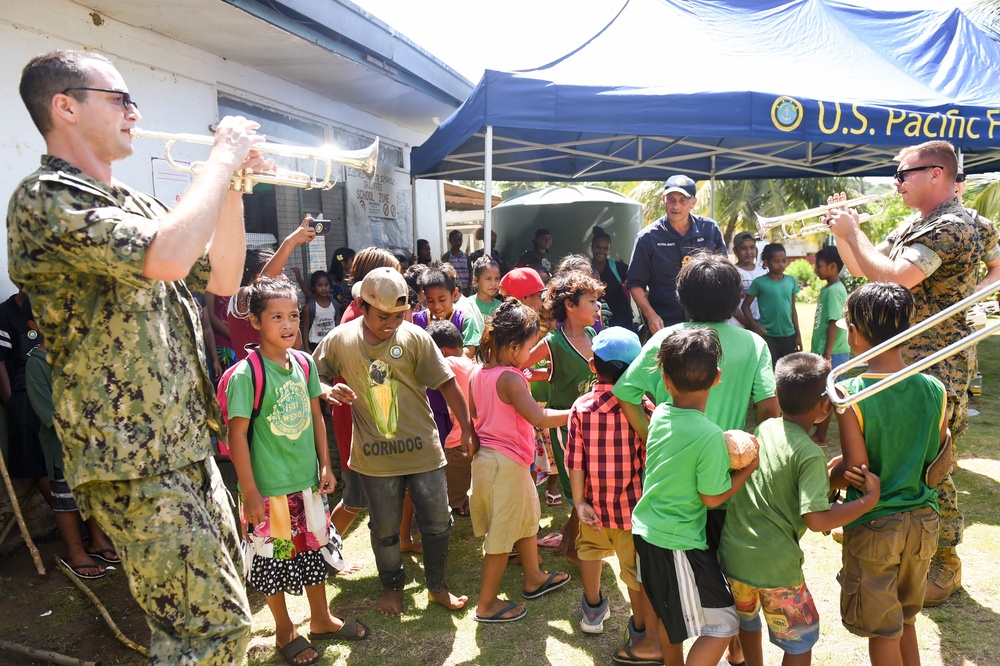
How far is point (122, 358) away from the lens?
1.84 metres

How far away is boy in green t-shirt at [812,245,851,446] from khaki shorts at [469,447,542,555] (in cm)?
401

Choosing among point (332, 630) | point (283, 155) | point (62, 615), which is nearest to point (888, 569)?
point (332, 630)

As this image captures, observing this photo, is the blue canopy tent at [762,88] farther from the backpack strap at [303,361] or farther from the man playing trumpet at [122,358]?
the man playing trumpet at [122,358]

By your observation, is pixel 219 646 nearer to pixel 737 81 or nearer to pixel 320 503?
pixel 320 503

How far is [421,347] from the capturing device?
10.5ft

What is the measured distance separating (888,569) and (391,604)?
2187mm

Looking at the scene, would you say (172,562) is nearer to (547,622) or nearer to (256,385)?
(256,385)

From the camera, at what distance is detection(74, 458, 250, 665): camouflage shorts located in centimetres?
185

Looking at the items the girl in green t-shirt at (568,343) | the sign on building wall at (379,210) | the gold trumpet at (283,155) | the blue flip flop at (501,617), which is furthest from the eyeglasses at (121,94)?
the sign on building wall at (379,210)

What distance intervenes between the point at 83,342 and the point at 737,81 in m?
5.42

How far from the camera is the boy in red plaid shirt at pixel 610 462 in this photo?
2.78 meters

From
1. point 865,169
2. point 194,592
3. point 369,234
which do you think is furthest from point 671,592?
point 865,169

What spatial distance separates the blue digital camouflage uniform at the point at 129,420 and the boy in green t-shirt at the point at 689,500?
1.39 m

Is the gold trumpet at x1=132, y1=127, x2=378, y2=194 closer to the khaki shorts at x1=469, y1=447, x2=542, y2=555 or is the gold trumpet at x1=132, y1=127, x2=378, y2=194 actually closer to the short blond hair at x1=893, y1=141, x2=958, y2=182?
the khaki shorts at x1=469, y1=447, x2=542, y2=555
